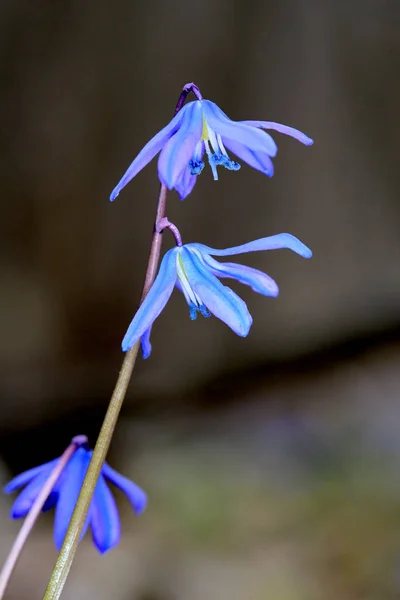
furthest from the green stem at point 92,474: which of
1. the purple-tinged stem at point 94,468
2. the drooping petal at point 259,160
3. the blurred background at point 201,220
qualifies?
the blurred background at point 201,220

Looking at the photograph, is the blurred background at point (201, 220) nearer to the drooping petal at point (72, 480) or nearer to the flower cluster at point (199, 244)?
the drooping petal at point (72, 480)

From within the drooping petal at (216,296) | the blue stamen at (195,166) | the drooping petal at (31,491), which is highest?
the blue stamen at (195,166)

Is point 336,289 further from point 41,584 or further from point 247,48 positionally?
point 41,584

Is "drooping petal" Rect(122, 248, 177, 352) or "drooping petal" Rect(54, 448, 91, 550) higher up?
"drooping petal" Rect(122, 248, 177, 352)

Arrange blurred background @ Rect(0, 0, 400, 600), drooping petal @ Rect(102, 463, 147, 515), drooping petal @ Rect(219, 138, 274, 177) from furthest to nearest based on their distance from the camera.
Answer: blurred background @ Rect(0, 0, 400, 600) → drooping petal @ Rect(102, 463, 147, 515) → drooping petal @ Rect(219, 138, 274, 177)

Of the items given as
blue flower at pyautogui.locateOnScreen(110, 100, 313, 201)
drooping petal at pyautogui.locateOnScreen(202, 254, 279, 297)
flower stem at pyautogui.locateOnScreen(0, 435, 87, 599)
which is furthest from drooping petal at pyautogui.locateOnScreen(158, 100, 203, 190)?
flower stem at pyautogui.locateOnScreen(0, 435, 87, 599)

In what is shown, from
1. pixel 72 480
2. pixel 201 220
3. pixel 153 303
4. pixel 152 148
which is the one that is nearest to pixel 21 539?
pixel 72 480

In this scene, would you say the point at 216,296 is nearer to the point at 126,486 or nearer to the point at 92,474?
the point at 92,474

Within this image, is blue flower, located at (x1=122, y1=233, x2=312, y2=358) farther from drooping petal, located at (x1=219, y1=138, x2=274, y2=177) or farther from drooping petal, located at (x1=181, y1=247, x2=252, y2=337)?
drooping petal, located at (x1=219, y1=138, x2=274, y2=177)
